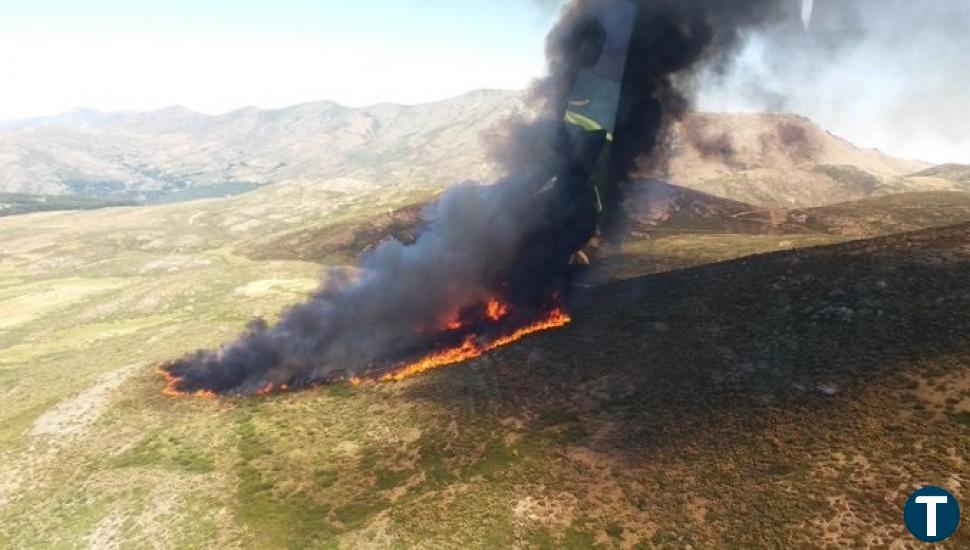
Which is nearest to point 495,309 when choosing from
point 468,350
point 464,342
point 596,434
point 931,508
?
point 464,342

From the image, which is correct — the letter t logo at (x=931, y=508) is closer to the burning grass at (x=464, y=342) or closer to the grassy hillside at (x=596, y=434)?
the grassy hillside at (x=596, y=434)

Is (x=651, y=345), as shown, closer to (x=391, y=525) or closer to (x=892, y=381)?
(x=892, y=381)

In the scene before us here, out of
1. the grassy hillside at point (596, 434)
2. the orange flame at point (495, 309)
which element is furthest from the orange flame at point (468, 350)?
the orange flame at point (495, 309)

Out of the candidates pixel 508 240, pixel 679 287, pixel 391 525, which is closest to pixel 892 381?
pixel 679 287

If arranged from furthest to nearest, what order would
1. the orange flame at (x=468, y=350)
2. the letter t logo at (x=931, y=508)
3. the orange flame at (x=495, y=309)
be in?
the orange flame at (x=495, y=309) → the orange flame at (x=468, y=350) → the letter t logo at (x=931, y=508)

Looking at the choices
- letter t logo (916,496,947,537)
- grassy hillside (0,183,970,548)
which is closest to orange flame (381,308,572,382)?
grassy hillside (0,183,970,548)

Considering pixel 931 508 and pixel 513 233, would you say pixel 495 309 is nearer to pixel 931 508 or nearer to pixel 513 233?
pixel 513 233
